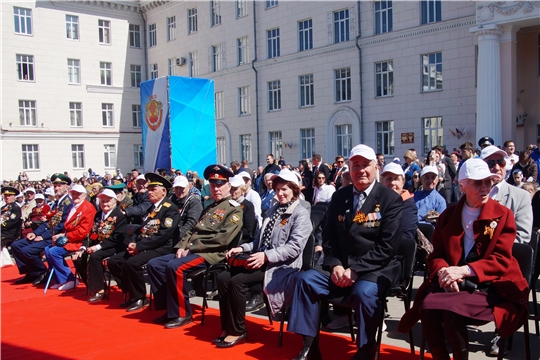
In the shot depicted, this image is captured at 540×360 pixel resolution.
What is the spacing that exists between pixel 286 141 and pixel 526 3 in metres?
14.2

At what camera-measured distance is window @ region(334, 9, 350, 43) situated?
25922 mm

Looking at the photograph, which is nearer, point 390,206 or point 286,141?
point 390,206

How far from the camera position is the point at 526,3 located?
18.1 metres

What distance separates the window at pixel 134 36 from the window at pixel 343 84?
806 inches

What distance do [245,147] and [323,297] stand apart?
27.7m

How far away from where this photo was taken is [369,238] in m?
4.76

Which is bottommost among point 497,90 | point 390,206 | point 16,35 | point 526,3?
point 390,206

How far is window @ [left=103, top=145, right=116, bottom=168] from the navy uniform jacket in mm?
36911

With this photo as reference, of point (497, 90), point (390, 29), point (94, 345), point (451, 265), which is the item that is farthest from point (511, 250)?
point (390, 29)

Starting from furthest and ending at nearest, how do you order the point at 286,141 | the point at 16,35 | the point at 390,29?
1. the point at 16,35
2. the point at 286,141
3. the point at 390,29

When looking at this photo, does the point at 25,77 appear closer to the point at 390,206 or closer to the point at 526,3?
the point at 526,3

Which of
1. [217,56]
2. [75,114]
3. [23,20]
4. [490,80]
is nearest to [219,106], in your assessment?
[217,56]

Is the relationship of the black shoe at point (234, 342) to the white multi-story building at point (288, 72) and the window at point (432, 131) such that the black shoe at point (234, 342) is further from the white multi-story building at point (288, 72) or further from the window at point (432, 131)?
the window at point (432, 131)

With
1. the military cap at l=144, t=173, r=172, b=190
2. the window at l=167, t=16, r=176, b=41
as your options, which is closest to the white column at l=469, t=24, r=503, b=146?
the military cap at l=144, t=173, r=172, b=190
